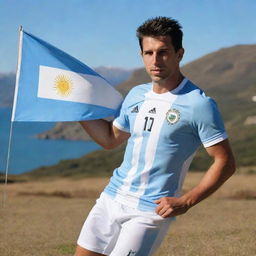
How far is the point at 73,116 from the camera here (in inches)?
223

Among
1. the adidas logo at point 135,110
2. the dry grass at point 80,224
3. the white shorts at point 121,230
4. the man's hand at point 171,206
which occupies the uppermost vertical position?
the adidas logo at point 135,110

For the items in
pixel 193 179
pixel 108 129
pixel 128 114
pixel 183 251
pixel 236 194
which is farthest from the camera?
pixel 193 179

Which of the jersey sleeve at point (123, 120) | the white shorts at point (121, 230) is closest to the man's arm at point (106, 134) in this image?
the jersey sleeve at point (123, 120)

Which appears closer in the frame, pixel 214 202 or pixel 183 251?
pixel 183 251

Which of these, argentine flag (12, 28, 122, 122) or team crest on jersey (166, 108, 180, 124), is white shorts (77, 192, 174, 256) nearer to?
team crest on jersey (166, 108, 180, 124)

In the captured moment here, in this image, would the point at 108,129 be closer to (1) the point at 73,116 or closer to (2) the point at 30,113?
(1) the point at 73,116

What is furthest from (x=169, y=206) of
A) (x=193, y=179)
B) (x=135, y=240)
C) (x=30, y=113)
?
(x=193, y=179)

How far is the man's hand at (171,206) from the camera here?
15.0 feet

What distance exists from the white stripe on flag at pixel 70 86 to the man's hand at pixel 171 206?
148 cm

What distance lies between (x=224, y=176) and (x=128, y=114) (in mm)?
895

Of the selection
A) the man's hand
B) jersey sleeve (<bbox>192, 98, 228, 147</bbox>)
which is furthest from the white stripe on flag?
the man's hand

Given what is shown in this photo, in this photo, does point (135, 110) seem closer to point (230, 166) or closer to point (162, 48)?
point (162, 48)

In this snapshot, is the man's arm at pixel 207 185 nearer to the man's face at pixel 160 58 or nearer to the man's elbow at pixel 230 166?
the man's elbow at pixel 230 166

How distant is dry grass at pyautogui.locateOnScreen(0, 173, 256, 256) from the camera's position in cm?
1082
